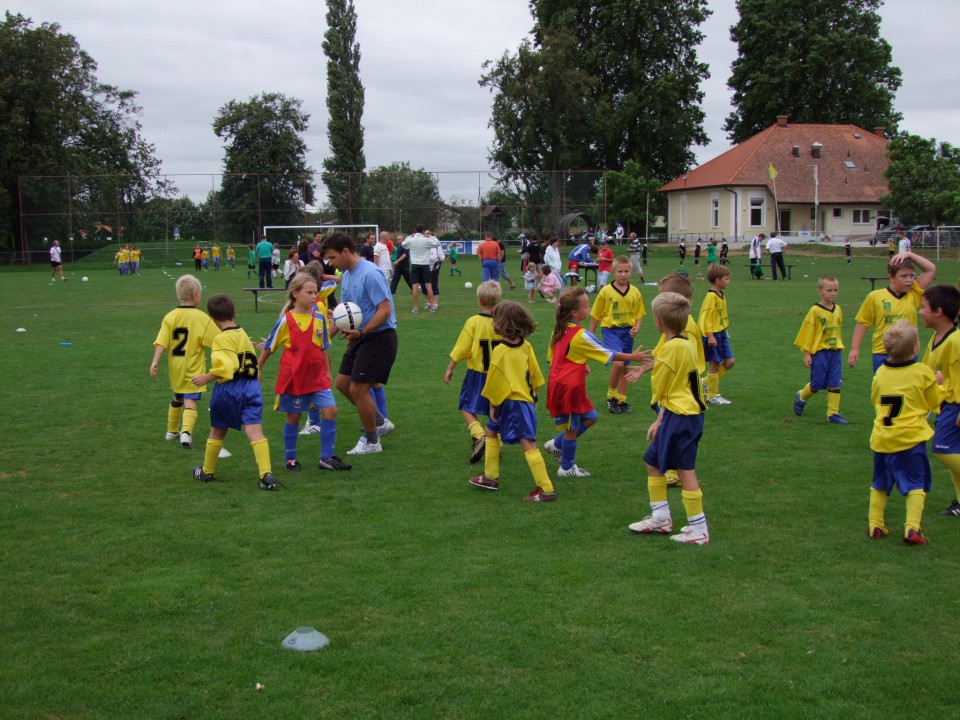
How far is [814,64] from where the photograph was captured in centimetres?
6147

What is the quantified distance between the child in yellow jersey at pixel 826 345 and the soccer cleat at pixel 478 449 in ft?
12.4

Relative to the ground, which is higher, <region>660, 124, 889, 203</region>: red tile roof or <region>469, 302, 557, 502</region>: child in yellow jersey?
<region>660, 124, 889, 203</region>: red tile roof

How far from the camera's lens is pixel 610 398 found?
10125 mm

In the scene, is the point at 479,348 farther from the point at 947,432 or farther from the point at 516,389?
the point at 947,432

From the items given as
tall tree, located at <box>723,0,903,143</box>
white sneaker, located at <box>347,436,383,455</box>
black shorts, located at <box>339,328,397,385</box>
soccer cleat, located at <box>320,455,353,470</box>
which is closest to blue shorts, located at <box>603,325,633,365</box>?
black shorts, located at <box>339,328,397,385</box>

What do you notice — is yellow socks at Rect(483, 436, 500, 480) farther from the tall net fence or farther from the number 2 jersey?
the tall net fence

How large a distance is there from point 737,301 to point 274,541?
61.4 ft

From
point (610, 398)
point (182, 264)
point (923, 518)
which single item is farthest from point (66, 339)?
point (182, 264)

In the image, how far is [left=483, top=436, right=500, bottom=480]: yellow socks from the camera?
22.6ft

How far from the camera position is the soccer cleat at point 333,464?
24.9ft

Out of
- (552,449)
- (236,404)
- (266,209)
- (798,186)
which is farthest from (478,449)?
(798,186)

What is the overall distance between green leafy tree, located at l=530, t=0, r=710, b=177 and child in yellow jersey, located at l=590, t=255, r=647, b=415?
Result: 52650 millimetres

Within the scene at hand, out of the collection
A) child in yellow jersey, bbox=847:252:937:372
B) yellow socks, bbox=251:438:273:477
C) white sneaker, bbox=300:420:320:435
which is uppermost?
child in yellow jersey, bbox=847:252:937:372

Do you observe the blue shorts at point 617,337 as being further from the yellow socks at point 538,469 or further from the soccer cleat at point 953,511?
the soccer cleat at point 953,511
